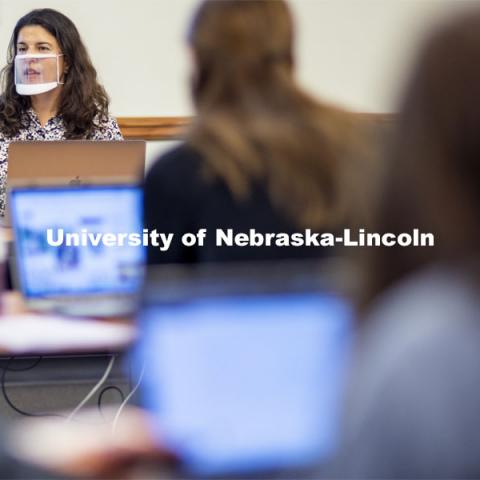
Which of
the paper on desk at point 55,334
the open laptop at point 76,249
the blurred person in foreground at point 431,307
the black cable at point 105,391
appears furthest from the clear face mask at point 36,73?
the blurred person in foreground at point 431,307

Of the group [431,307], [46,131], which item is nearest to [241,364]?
[431,307]

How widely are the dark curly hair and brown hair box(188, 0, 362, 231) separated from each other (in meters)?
1.50

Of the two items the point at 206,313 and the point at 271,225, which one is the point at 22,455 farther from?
the point at 271,225

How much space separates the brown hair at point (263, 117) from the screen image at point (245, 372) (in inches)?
27.8

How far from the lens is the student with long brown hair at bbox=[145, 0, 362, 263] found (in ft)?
5.08

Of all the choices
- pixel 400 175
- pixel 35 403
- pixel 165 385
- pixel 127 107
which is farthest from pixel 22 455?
pixel 127 107

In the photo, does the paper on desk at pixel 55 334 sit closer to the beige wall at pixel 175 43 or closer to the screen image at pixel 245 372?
the screen image at pixel 245 372

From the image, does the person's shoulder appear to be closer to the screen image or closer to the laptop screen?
the laptop screen

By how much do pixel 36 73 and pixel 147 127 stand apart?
94cm

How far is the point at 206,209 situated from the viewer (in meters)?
1.61

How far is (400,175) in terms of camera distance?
74cm

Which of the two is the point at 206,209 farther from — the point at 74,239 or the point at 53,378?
the point at 53,378

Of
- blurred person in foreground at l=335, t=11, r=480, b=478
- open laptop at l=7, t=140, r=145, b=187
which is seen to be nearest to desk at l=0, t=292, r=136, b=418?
open laptop at l=7, t=140, r=145, b=187

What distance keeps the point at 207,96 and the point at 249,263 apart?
0.89 feet
